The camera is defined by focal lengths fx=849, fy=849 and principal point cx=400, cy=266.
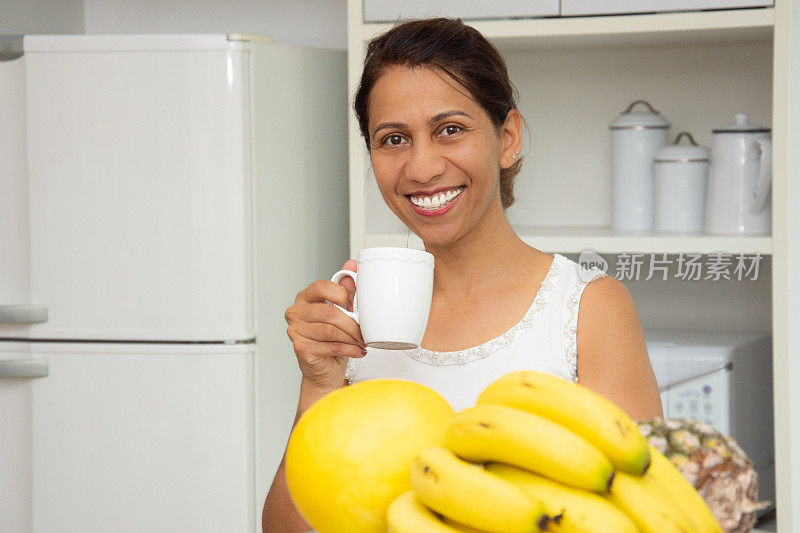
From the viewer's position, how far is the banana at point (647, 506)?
42cm

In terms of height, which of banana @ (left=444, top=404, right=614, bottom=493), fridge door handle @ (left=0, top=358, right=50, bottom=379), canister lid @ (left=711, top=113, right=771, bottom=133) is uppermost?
canister lid @ (left=711, top=113, right=771, bottom=133)

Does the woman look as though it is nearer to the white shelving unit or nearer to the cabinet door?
the white shelving unit

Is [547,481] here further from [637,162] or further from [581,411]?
[637,162]

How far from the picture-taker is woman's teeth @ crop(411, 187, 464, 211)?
1.10m

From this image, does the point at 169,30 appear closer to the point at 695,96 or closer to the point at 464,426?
the point at 695,96

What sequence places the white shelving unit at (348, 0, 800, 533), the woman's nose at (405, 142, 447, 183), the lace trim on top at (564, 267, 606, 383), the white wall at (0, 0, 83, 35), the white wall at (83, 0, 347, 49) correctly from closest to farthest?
the woman's nose at (405, 142, 447, 183)
the lace trim on top at (564, 267, 606, 383)
the white shelving unit at (348, 0, 800, 533)
the white wall at (0, 0, 83, 35)
the white wall at (83, 0, 347, 49)

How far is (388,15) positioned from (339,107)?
351mm

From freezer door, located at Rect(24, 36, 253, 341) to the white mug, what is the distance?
3.29 ft

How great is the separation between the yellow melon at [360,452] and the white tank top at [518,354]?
0.66 m

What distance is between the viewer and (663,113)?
206cm

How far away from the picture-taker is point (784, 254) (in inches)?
63.6

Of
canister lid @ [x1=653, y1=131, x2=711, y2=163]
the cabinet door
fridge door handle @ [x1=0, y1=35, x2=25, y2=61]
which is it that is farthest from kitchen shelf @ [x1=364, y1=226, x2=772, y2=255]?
fridge door handle @ [x1=0, y1=35, x2=25, y2=61]

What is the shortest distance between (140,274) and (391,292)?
1117 mm

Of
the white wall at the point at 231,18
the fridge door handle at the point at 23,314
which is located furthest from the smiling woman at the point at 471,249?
the white wall at the point at 231,18
